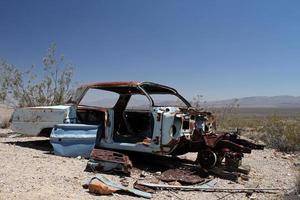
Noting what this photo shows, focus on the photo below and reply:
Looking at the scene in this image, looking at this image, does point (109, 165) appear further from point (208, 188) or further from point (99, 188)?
point (208, 188)

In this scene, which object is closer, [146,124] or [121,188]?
[121,188]

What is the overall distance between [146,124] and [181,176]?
2265 millimetres

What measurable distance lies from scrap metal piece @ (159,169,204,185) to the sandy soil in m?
0.46

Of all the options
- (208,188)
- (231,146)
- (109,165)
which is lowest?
(208,188)

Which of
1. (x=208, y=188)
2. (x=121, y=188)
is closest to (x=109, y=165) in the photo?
(x=121, y=188)

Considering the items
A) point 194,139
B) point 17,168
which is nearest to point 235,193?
point 194,139

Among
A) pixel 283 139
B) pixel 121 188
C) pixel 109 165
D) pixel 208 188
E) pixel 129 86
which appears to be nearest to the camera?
pixel 121 188

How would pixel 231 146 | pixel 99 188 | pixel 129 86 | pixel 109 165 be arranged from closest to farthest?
pixel 99 188 < pixel 109 165 < pixel 231 146 < pixel 129 86

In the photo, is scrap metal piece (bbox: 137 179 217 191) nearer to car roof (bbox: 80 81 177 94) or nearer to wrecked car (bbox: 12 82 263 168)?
wrecked car (bbox: 12 82 263 168)

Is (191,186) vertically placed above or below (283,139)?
below

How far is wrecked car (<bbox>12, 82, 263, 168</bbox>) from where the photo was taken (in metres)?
8.40

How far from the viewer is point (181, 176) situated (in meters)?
8.07

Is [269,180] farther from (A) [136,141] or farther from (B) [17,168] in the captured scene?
(B) [17,168]

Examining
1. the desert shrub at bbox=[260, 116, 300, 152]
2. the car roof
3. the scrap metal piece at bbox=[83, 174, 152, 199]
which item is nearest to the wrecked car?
the car roof
